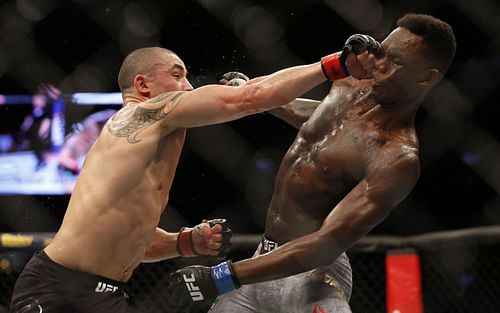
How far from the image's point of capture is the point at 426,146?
465cm

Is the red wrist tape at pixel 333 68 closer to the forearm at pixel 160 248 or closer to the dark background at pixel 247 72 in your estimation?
the forearm at pixel 160 248

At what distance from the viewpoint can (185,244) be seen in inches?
94.7

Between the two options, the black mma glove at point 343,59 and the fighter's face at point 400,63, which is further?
the fighter's face at point 400,63

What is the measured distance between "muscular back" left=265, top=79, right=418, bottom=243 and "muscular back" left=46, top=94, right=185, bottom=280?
0.52m

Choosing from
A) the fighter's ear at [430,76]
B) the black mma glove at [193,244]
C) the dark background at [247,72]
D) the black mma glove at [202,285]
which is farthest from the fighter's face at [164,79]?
the dark background at [247,72]

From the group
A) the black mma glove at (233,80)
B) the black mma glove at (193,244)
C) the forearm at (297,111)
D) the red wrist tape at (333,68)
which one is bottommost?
the black mma glove at (193,244)

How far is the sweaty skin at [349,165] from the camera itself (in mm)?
2193

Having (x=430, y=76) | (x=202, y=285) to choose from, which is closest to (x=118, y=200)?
(x=202, y=285)

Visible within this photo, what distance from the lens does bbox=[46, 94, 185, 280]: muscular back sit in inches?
80.1

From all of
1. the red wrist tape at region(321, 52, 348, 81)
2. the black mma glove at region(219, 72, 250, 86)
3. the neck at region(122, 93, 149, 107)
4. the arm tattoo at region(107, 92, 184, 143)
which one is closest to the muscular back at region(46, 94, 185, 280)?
the arm tattoo at region(107, 92, 184, 143)

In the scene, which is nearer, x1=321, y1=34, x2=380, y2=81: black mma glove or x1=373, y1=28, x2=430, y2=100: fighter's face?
x1=321, y1=34, x2=380, y2=81: black mma glove

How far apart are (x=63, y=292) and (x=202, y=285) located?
1.20 ft

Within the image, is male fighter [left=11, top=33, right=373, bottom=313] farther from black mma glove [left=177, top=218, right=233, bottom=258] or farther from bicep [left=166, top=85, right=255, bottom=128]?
black mma glove [left=177, top=218, right=233, bottom=258]

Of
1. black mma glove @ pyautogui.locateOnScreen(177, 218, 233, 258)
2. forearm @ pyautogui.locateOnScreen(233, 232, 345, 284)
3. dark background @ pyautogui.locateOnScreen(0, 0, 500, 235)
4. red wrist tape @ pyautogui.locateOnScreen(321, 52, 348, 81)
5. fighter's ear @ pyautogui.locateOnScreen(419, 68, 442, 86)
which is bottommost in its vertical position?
dark background @ pyautogui.locateOnScreen(0, 0, 500, 235)
